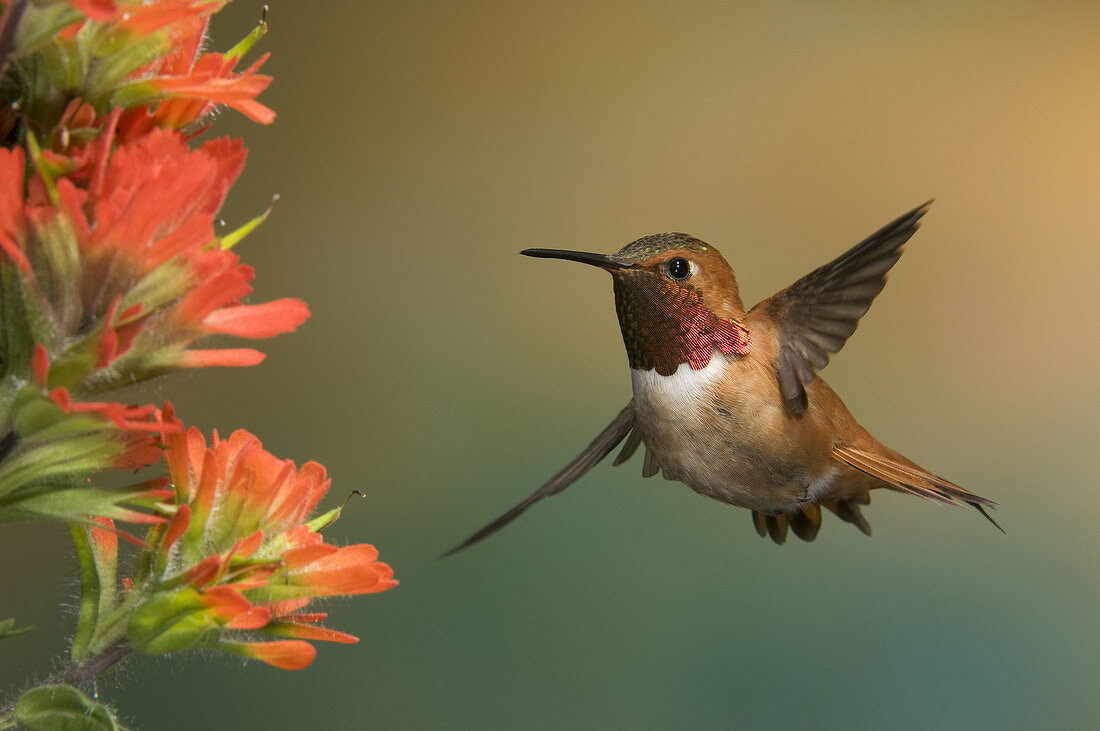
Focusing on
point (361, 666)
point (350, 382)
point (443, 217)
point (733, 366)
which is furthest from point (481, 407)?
point (733, 366)

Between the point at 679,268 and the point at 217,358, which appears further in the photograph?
the point at 679,268

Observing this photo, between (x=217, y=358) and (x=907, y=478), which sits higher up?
(x=217, y=358)

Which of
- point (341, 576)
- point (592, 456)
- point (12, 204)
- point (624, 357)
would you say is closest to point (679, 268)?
point (592, 456)

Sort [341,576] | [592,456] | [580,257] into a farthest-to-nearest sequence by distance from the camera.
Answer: [592,456]
[580,257]
[341,576]

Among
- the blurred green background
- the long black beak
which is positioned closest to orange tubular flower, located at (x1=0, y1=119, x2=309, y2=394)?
the long black beak

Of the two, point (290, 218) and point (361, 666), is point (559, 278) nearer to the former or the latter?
point (290, 218)

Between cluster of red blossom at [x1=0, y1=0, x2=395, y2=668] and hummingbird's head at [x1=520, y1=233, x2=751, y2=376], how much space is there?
1.56 ft

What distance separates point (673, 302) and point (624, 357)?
1231 mm

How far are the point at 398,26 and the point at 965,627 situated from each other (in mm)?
1688

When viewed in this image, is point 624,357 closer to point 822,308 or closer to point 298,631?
point 822,308

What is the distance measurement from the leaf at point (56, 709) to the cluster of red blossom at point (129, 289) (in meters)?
0.03

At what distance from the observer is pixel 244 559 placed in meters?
0.44

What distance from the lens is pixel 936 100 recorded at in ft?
6.81

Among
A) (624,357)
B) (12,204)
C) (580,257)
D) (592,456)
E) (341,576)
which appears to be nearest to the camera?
(12,204)
